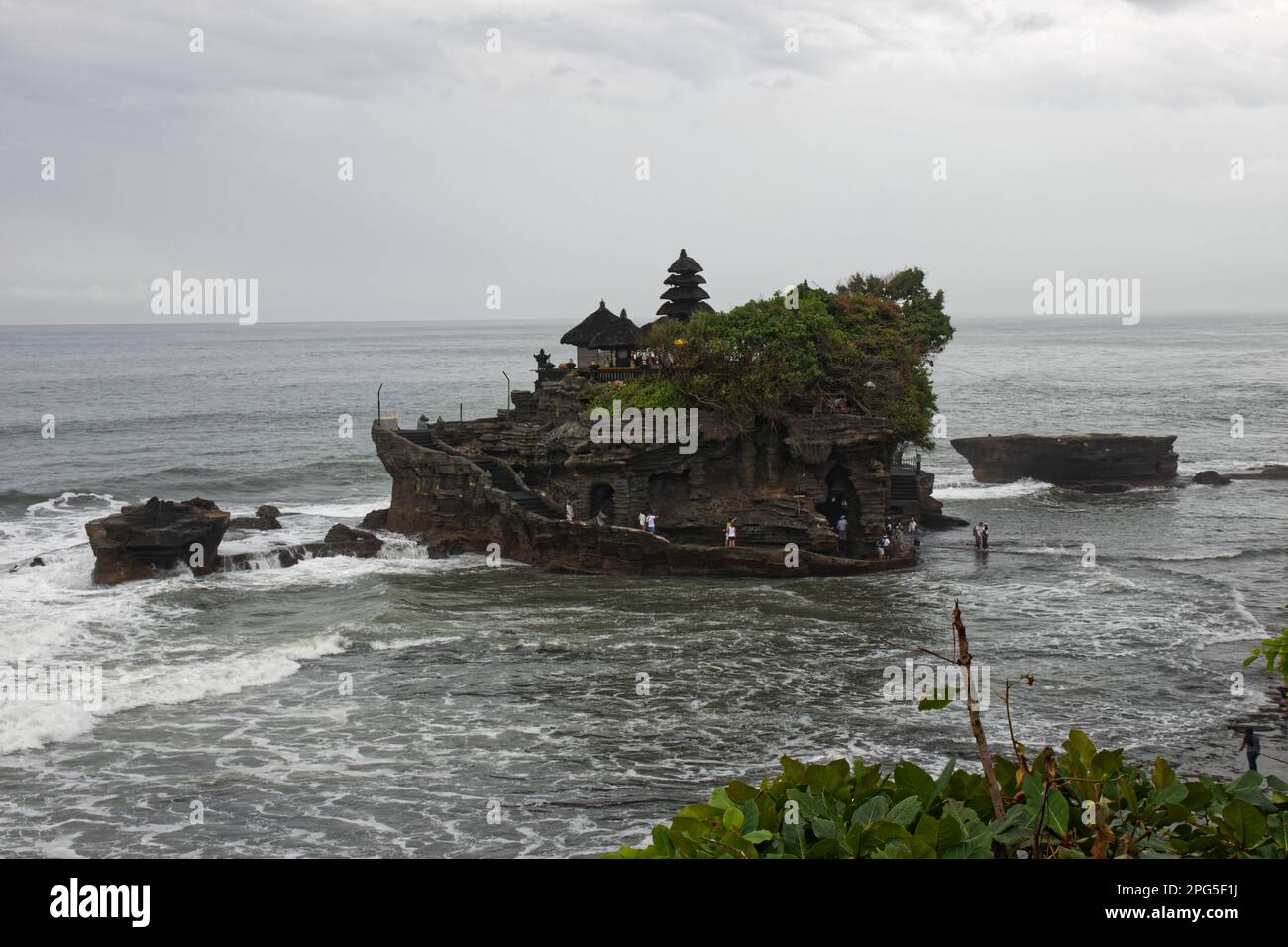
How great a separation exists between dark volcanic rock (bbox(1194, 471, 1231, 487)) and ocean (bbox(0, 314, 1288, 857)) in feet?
14.8

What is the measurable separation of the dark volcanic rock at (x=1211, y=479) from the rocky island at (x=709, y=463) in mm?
23829

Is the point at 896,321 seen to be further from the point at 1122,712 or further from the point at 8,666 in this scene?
the point at 8,666

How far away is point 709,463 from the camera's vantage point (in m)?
40.0

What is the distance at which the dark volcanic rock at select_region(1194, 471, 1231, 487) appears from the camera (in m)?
59.2

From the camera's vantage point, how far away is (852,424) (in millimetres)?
39625

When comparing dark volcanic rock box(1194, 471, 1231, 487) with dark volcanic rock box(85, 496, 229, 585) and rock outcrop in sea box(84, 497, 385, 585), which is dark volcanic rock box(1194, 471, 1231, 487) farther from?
dark volcanic rock box(85, 496, 229, 585)

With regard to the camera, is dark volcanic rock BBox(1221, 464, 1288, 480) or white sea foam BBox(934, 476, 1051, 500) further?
dark volcanic rock BBox(1221, 464, 1288, 480)

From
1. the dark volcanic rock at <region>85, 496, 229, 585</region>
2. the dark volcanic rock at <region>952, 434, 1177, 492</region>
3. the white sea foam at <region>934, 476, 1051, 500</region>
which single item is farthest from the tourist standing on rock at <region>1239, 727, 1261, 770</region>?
the dark volcanic rock at <region>952, 434, 1177, 492</region>

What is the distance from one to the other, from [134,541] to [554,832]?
23.4 meters

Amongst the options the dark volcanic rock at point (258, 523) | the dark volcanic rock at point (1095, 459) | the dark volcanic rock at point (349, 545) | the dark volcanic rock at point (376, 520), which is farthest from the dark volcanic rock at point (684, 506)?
the dark volcanic rock at point (1095, 459)

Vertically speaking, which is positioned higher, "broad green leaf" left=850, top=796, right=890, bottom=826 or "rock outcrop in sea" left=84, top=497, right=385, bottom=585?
"broad green leaf" left=850, top=796, right=890, bottom=826

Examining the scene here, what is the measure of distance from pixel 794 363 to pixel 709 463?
4349 mm

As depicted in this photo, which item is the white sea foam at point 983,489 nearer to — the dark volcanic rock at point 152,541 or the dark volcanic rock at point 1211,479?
the dark volcanic rock at point 1211,479
